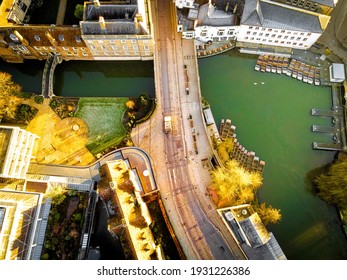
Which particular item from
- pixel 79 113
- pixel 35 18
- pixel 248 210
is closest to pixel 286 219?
pixel 248 210

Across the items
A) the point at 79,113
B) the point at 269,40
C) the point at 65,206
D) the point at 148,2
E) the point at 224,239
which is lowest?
the point at 224,239

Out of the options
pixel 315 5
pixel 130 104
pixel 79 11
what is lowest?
pixel 130 104

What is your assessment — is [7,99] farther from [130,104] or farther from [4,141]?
[130,104]

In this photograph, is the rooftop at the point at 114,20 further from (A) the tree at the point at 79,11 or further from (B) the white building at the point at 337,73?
(B) the white building at the point at 337,73

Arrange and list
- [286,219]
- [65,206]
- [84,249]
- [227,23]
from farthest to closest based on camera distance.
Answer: [227,23] → [286,219] → [65,206] → [84,249]

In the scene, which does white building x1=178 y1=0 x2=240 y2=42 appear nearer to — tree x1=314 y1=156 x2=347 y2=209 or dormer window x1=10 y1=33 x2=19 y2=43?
dormer window x1=10 y1=33 x2=19 y2=43

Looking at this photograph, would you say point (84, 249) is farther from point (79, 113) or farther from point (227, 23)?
point (227, 23)

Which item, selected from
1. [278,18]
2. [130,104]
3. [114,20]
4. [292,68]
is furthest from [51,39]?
[292,68]
